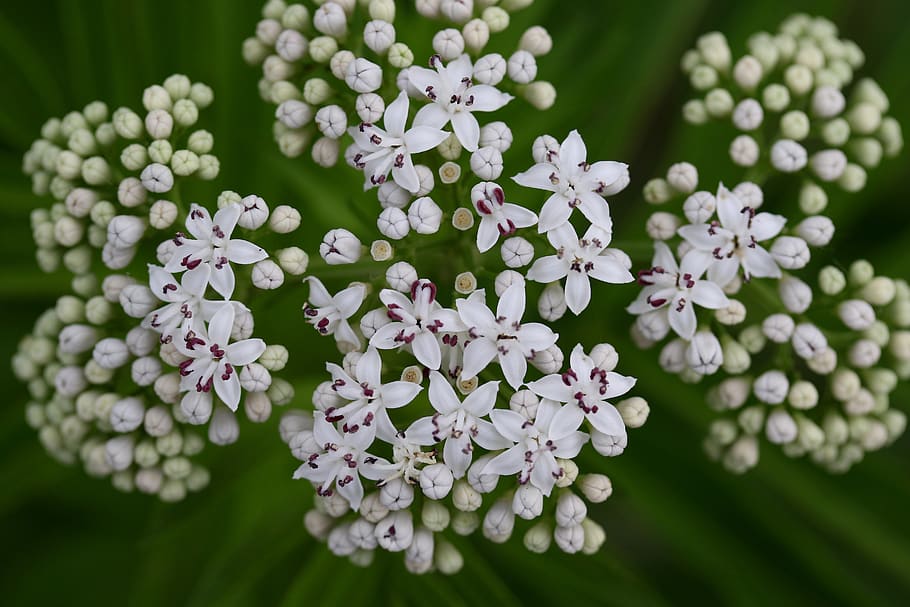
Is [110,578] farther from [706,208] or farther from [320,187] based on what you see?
[706,208]

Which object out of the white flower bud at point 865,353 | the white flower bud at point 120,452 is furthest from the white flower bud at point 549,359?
the white flower bud at point 120,452

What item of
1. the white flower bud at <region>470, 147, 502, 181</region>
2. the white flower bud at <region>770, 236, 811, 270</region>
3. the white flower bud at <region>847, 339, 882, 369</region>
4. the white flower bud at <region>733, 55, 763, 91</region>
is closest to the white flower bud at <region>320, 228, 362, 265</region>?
the white flower bud at <region>470, 147, 502, 181</region>

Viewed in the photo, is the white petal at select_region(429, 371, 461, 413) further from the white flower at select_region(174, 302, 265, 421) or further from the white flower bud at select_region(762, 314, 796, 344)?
the white flower bud at select_region(762, 314, 796, 344)

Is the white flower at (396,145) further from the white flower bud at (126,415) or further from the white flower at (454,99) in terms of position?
the white flower bud at (126,415)

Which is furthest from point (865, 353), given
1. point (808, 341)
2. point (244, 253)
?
point (244, 253)

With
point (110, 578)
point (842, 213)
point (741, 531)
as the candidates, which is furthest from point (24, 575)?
point (842, 213)
